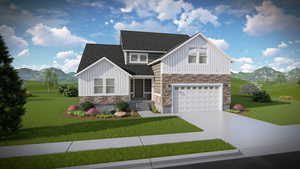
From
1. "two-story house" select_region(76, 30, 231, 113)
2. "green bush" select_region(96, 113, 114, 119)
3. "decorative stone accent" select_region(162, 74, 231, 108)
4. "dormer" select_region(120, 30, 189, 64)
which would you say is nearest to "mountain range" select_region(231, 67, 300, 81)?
"decorative stone accent" select_region(162, 74, 231, 108)

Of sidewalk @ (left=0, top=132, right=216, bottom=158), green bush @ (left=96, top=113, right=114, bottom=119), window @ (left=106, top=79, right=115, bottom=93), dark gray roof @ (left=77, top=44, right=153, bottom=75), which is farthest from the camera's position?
dark gray roof @ (left=77, top=44, right=153, bottom=75)

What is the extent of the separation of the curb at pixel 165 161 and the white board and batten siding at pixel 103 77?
917cm

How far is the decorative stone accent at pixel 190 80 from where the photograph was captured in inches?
497

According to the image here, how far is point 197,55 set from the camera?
13156mm

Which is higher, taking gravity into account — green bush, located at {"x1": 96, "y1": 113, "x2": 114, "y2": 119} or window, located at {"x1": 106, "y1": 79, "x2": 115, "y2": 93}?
window, located at {"x1": 106, "y1": 79, "x2": 115, "y2": 93}

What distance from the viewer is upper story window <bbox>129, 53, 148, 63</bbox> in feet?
52.9

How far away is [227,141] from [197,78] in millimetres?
7461

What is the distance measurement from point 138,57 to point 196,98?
7.80 m

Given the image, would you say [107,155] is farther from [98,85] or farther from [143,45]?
[143,45]

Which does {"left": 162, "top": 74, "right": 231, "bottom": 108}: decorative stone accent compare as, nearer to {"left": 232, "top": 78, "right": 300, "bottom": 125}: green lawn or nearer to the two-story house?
the two-story house

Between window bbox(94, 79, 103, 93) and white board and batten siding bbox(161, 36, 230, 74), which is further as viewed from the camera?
window bbox(94, 79, 103, 93)

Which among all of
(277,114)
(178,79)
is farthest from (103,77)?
(277,114)

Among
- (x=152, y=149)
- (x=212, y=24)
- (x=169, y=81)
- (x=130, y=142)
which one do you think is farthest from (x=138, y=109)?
(x=212, y=24)

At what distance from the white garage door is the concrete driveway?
374cm
